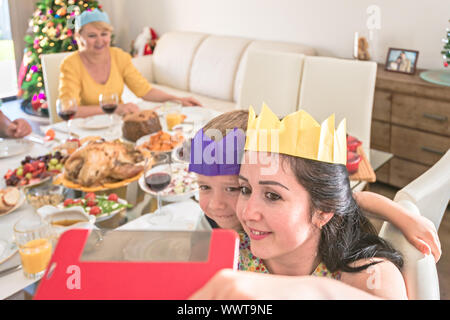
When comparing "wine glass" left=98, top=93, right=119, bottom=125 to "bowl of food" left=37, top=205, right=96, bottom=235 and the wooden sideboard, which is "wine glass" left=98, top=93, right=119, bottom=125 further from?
the wooden sideboard

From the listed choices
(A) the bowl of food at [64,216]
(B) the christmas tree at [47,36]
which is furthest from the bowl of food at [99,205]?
(B) the christmas tree at [47,36]

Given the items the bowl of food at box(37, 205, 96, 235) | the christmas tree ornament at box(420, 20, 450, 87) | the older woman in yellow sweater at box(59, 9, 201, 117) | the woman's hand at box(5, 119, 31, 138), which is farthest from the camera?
the christmas tree ornament at box(420, 20, 450, 87)

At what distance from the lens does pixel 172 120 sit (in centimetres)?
213

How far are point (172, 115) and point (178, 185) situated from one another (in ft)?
2.24

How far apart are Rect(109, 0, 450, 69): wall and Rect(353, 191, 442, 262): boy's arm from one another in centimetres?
242

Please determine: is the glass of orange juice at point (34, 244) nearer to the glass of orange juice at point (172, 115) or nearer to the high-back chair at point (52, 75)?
the glass of orange juice at point (172, 115)

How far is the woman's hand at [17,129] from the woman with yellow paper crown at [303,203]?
1.53m

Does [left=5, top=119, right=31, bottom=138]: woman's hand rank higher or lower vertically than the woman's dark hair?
lower

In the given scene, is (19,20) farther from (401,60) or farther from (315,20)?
(401,60)

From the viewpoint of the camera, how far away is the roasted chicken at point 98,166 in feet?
4.91

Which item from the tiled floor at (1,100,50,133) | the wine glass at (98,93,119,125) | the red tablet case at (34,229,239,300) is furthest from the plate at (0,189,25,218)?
the tiled floor at (1,100,50,133)

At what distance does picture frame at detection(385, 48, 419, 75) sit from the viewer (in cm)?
299

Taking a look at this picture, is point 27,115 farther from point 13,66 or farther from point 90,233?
point 90,233

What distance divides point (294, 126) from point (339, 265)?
0.28 metres
